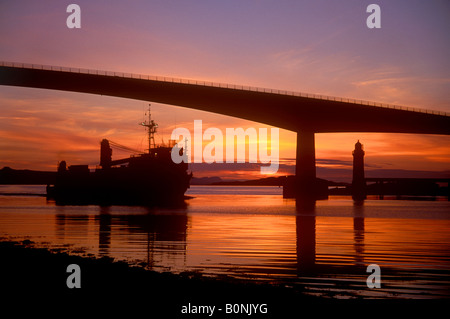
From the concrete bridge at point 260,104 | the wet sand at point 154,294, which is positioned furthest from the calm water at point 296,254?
the concrete bridge at point 260,104

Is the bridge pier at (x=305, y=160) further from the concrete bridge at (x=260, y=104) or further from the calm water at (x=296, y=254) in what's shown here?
the calm water at (x=296, y=254)

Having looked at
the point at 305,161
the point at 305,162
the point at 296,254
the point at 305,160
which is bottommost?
the point at 296,254

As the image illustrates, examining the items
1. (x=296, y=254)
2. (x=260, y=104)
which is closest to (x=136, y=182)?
(x=260, y=104)

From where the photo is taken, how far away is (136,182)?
63.4 metres

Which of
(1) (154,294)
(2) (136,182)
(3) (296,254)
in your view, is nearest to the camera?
(1) (154,294)

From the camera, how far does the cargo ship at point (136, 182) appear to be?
6231 centimetres

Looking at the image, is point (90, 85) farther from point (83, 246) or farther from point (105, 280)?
point (105, 280)

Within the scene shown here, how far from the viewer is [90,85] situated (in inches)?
1918

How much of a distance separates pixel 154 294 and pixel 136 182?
57.2m

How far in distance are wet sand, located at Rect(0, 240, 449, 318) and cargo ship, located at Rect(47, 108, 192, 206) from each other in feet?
169

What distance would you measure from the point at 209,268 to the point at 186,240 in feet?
20.4

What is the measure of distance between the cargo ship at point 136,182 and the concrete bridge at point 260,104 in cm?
1513

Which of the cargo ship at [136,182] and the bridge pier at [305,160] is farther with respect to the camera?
the cargo ship at [136,182]

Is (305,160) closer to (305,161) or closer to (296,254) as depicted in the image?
(305,161)
